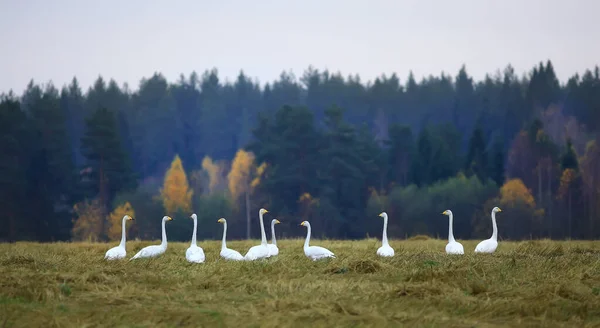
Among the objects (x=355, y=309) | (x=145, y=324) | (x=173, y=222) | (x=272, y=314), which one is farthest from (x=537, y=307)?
(x=173, y=222)

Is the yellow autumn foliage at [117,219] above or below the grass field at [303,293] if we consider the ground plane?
above

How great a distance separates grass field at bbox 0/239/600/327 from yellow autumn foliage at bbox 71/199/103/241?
5609cm

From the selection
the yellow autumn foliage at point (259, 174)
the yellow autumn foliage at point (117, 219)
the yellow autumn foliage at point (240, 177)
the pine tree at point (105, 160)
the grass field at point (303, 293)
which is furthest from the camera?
the yellow autumn foliage at point (240, 177)

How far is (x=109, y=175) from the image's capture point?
81.5 meters

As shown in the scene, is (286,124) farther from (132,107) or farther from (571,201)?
(132,107)

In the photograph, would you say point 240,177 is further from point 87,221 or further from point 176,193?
point 87,221

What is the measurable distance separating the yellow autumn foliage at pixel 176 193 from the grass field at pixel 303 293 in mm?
62800

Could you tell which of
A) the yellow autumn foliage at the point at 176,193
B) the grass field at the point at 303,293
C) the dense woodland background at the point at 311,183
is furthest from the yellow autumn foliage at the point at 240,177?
the grass field at the point at 303,293

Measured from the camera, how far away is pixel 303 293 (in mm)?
16391

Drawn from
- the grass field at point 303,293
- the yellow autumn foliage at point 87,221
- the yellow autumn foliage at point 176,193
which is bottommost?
the grass field at point 303,293

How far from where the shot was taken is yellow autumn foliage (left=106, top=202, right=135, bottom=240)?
7606 cm

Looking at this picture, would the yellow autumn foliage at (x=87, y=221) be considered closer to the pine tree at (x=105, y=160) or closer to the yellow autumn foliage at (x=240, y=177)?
the pine tree at (x=105, y=160)

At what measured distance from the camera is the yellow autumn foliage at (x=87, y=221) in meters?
76.8

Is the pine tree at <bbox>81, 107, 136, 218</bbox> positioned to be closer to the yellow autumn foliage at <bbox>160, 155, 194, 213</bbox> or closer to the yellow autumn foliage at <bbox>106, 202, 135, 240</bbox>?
the yellow autumn foliage at <bbox>106, 202, 135, 240</bbox>
